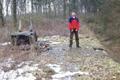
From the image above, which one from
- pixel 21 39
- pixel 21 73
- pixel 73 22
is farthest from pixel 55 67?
pixel 21 39

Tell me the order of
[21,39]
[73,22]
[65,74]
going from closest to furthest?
1. [65,74]
2. [73,22]
3. [21,39]

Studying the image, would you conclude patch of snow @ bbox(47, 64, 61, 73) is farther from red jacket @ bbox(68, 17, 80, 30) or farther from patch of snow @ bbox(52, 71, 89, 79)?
red jacket @ bbox(68, 17, 80, 30)

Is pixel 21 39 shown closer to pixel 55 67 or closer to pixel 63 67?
pixel 55 67

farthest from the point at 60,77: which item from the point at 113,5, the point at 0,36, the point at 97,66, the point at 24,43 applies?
the point at 113,5

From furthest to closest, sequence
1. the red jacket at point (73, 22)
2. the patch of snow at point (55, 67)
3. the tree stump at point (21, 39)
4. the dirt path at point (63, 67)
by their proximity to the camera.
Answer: the tree stump at point (21, 39) → the red jacket at point (73, 22) → the patch of snow at point (55, 67) → the dirt path at point (63, 67)

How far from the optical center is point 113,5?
29.2 m

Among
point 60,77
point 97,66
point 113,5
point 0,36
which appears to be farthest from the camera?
point 113,5

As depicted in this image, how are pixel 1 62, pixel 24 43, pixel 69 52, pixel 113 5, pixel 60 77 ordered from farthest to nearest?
pixel 113 5 < pixel 24 43 < pixel 69 52 < pixel 1 62 < pixel 60 77

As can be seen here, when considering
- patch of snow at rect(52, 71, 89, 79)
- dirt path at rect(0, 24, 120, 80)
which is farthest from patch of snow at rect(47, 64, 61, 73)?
patch of snow at rect(52, 71, 89, 79)

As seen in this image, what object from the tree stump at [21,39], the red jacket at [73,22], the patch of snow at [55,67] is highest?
the red jacket at [73,22]

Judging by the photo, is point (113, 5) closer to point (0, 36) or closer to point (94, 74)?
point (0, 36)

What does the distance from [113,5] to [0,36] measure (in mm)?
12843

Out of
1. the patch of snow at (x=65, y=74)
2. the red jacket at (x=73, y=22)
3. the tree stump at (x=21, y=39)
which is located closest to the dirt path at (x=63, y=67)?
the patch of snow at (x=65, y=74)

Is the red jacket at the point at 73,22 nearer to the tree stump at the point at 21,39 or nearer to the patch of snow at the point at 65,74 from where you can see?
the tree stump at the point at 21,39
